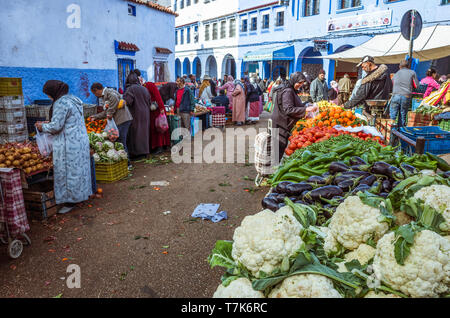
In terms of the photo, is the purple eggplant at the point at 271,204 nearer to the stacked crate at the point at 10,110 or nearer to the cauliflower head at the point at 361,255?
the cauliflower head at the point at 361,255

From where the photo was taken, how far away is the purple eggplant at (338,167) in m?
2.87

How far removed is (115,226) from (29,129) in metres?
5.84

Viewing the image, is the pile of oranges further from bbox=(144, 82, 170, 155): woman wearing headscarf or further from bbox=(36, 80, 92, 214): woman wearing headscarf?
bbox=(144, 82, 170, 155): woman wearing headscarf

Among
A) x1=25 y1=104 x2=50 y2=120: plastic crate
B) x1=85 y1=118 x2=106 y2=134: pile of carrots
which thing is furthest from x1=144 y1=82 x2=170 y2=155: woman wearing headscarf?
x1=25 y1=104 x2=50 y2=120: plastic crate

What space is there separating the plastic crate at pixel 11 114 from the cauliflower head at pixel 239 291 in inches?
336

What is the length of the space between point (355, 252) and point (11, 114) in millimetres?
8880

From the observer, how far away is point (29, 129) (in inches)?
351

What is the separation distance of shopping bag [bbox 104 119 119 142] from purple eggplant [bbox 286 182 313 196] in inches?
201

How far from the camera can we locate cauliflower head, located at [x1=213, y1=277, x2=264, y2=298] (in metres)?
1.55

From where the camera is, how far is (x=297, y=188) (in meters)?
2.80

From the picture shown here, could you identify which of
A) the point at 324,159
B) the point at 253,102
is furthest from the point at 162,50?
the point at 324,159

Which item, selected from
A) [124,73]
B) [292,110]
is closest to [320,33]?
[124,73]

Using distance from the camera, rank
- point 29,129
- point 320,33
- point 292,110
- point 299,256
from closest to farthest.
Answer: point 299,256, point 292,110, point 29,129, point 320,33
